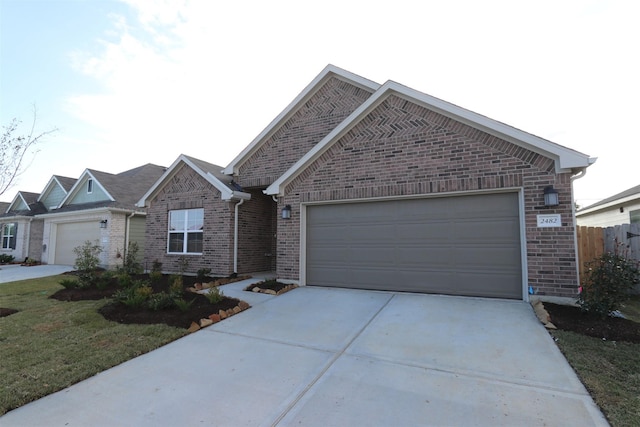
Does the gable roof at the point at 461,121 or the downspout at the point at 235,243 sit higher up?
the gable roof at the point at 461,121

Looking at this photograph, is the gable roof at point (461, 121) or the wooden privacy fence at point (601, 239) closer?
the gable roof at point (461, 121)

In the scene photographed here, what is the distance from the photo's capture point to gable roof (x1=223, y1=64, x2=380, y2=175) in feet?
38.4

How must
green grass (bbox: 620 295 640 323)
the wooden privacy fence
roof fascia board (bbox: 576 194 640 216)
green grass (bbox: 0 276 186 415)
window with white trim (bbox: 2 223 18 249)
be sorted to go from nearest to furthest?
green grass (bbox: 0 276 186 415), green grass (bbox: 620 295 640 323), the wooden privacy fence, roof fascia board (bbox: 576 194 640 216), window with white trim (bbox: 2 223 18 249)

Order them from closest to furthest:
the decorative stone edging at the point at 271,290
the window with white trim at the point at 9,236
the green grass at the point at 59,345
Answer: the green grass at the point at 59,345 < the decorative stone edging at the point at 271,290 < the window with white trim at the point at 9,236

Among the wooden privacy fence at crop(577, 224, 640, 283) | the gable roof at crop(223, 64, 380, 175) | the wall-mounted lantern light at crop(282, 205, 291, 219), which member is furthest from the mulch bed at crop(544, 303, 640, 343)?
the gable roof at crop(223, 64, 380, 175)

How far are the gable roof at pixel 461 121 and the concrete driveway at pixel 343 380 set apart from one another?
348cm

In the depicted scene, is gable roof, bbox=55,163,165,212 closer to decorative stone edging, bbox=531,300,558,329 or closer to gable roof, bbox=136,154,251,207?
gable roof, bbox=136,154,251,207

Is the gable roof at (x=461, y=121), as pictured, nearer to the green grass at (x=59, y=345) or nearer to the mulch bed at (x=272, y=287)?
the mulch bed at (x=272, y=287)

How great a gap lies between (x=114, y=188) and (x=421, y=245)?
1648 centimetres

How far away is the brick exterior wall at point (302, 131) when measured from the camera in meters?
11.9

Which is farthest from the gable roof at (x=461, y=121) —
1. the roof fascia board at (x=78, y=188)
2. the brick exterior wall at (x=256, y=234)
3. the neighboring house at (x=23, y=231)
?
the neighboring house at (x=23, y=231)

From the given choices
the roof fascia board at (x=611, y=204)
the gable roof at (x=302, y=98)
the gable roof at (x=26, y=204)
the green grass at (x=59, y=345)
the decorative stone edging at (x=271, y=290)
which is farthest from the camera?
the gable roof at (x=26, y=204)

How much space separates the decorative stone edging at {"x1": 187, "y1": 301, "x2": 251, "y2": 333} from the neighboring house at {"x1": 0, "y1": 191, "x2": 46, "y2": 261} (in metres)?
19.8

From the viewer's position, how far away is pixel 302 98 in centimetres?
1230
